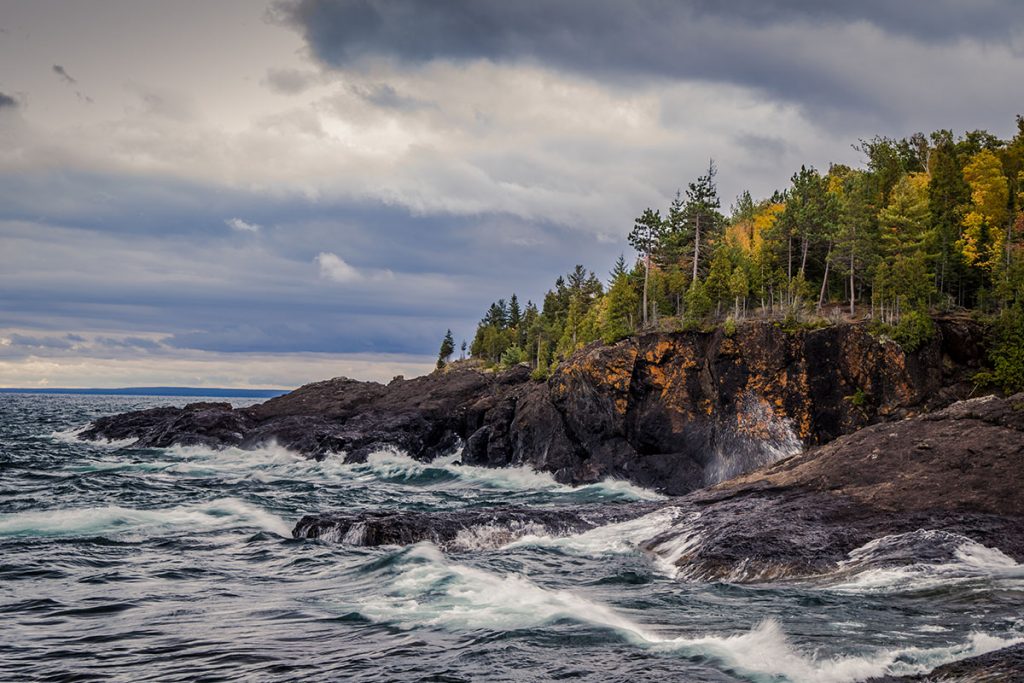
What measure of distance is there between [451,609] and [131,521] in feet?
60.7

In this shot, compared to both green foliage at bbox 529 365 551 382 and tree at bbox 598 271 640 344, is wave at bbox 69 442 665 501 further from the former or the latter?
tree at bbox 598 271 640 344

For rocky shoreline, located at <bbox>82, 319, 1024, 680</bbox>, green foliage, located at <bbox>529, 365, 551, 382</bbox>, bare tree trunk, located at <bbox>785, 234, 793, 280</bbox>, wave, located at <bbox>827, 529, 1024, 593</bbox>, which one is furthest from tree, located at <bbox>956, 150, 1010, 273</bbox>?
wave, located at <bbox>827, 529, 1024, 593</bbox>

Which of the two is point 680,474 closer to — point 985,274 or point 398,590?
point 398,590

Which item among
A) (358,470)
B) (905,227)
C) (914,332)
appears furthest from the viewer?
(905,227)

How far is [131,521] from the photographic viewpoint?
2875 cm

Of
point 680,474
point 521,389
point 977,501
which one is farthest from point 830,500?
point 521,389

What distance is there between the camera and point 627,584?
19.1 metres

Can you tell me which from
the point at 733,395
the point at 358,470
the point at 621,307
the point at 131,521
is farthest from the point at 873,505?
the point at 621,307

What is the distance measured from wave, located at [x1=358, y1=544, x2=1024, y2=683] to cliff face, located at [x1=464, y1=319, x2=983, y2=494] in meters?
27.0

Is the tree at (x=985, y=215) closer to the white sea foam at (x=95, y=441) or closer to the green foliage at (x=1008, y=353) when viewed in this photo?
the green foliage at (x=1008, y=353)

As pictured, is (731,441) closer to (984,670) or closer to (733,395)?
(733,395)

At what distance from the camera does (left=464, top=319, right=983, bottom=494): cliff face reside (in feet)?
143

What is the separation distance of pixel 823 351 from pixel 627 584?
3115cm

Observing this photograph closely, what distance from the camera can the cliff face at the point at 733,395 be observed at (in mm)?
43594
